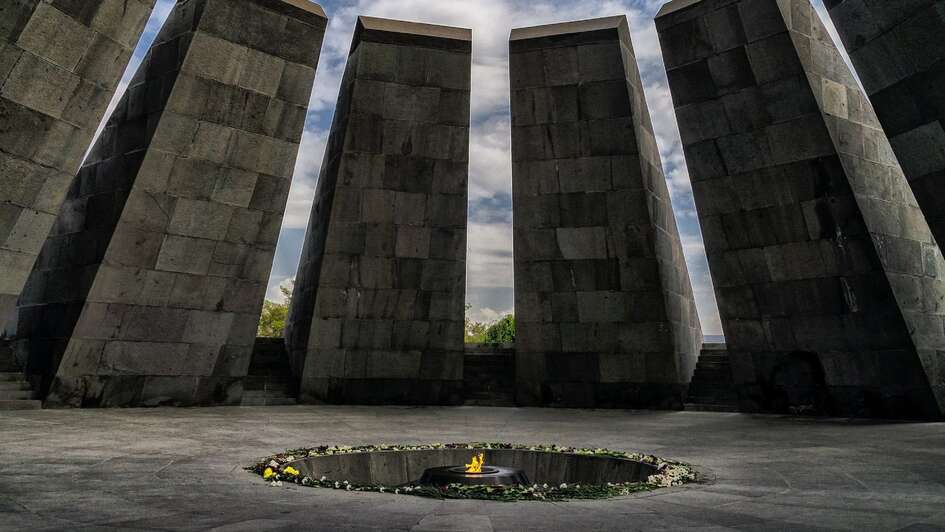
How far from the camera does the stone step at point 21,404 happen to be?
13.1m

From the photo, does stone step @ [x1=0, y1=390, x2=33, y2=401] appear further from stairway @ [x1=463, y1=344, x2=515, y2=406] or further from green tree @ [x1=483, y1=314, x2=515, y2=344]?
green tree @ [x1=483, y1=314, x2=515, y2=344]

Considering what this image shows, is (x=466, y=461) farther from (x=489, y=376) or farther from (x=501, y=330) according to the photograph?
(x=501, y=330)

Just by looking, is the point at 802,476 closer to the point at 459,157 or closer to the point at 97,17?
the point at 97,17

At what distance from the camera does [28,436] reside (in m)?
9.27

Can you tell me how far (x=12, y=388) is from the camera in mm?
13781

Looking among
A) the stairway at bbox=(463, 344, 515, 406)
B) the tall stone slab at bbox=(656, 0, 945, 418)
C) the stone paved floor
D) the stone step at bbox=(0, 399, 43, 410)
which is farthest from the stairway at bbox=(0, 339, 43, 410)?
the tall stone slab at bbox=(656, 0, 945, 418)

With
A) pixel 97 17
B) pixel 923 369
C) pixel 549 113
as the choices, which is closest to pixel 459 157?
pixel 549 113

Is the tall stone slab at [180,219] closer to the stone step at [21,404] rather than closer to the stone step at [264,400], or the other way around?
the stone step at [21,404]

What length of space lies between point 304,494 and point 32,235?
697cm

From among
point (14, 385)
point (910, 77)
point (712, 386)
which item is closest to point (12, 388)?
point (14, 385)

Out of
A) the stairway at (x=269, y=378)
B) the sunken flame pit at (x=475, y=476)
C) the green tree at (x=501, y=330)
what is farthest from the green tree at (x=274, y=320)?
the sunken flame pit at (x=475, y=476)

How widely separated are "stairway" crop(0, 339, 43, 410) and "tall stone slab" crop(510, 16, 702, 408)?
11352mm

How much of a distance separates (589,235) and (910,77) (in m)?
9.22

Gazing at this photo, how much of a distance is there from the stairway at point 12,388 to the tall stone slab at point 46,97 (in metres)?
4.24
